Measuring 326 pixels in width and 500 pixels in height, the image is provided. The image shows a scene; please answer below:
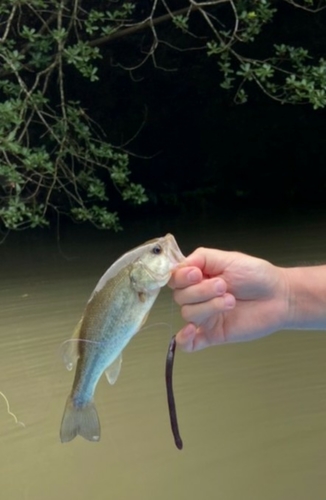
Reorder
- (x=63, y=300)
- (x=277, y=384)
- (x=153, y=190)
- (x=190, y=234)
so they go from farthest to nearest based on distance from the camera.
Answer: (x=153, y=190) < (x=190, y=234) < (x=63, y=300) < (x=277, y=384)

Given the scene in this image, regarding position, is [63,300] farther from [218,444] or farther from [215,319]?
[215,319]

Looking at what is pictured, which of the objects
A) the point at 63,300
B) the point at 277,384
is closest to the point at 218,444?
the point at 277,384

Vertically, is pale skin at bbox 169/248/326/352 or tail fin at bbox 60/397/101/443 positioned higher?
pale skin at bbox 169/248/326/352

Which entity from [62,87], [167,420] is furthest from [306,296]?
[62,87]

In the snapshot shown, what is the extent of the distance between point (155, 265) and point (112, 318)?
6.1 inches

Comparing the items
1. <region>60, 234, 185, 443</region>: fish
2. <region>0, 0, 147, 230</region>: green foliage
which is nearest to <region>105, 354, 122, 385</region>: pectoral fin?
<region>60, 234, 185, 443</region>: fish

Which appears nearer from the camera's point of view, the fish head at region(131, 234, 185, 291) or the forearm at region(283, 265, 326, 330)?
the fish head at region(131, 234, 185, 291)

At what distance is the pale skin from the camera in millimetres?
1895

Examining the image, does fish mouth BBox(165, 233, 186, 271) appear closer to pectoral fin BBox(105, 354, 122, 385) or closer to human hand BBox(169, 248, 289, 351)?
human hand BBox(169, 248, 289, 351)

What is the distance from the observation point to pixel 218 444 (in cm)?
376

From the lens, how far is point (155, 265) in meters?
1.79

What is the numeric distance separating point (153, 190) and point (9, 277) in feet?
21.7

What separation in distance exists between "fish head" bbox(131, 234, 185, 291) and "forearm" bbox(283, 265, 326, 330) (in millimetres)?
461

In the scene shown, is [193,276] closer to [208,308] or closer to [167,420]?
[208,308]
